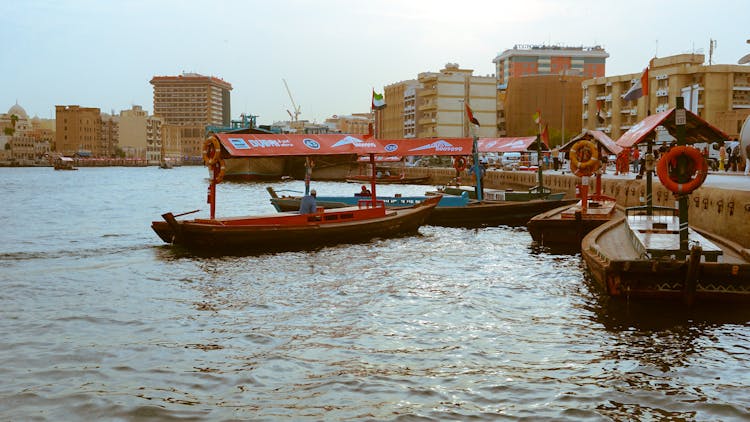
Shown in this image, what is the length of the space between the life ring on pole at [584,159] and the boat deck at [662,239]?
24.9 feet

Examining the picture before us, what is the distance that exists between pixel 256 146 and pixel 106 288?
8853mm

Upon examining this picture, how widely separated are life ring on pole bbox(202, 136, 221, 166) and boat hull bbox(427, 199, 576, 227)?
11.9m

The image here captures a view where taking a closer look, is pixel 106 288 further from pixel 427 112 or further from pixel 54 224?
pixel 427 112

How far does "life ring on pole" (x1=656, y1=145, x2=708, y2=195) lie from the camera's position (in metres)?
13.9

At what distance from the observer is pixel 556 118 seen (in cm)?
13225

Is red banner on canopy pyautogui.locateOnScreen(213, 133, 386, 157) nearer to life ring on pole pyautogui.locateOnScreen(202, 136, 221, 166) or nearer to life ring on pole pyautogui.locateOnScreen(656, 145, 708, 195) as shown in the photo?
life ring on pole pyautogui.locateOnScreen(202, 136, 221, 166)

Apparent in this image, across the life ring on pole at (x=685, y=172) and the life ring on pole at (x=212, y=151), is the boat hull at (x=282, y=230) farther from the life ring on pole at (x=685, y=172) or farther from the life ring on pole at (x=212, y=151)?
the life ring on pole at (x=685, y=172)

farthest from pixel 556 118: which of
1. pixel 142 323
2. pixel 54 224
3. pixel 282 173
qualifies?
pixel 142 323

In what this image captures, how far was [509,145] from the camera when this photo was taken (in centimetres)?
4022

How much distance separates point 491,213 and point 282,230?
40.4 feet

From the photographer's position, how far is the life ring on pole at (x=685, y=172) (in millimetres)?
13930

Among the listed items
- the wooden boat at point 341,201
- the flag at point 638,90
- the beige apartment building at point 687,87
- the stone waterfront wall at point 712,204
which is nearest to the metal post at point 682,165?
the stone waterfront wall at point 712,204

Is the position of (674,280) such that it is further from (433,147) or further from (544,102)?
(544,102)

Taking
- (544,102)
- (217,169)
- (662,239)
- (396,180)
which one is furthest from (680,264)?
(544,102)
